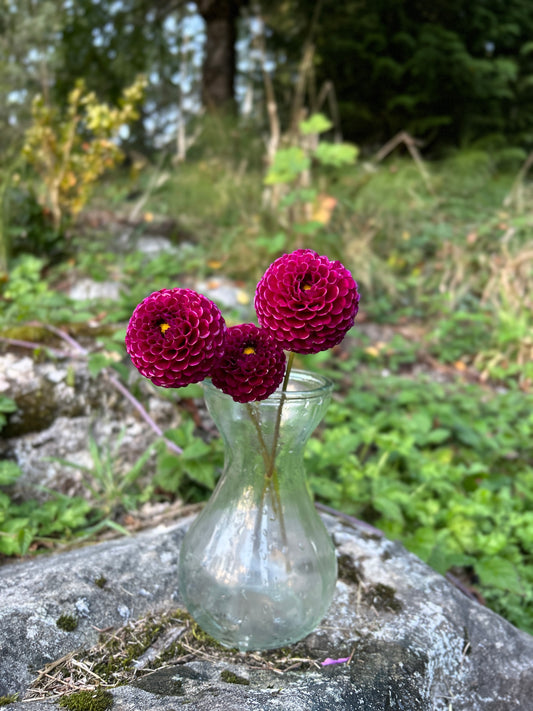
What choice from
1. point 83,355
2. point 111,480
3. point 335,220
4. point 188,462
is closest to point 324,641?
point 188,462

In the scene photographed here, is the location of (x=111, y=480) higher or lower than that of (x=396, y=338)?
higher

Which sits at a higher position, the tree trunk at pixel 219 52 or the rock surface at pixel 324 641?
the tree trunk at pixel 219 52

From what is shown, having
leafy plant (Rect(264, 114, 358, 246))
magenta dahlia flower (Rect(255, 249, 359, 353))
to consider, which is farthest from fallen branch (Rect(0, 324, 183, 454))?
leafy plant (Rect(264, 114, 358, 246))

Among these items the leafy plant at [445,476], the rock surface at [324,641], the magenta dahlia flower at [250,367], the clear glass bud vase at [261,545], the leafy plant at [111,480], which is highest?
the magenta dahlia flower at [250,367]

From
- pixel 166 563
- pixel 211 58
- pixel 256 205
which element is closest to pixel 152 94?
pixel 211 58

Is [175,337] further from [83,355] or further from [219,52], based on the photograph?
[219,52]

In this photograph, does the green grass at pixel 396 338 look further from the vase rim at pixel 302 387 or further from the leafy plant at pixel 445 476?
the vase rim at pixel 302 387

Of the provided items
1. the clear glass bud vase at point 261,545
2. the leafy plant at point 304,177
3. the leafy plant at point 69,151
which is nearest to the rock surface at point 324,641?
the clear glass bud vase at point 261,545

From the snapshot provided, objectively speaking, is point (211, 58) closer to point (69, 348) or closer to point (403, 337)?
point (403, 337)
